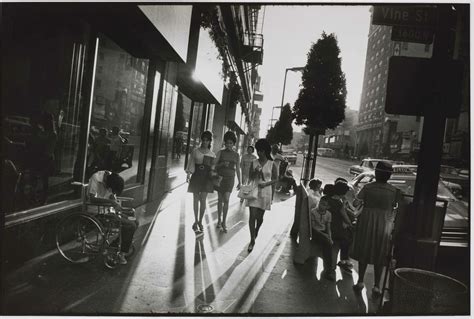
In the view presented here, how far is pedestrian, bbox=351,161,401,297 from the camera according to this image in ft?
14.5

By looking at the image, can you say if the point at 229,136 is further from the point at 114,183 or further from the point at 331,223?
the point at 114,183

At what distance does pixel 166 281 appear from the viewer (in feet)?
14.0

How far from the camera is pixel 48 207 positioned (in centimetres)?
491

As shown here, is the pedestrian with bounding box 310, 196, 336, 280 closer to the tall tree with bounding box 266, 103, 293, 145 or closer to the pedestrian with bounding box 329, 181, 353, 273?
the pedestrian with bounding box 329, 181, 353, 273

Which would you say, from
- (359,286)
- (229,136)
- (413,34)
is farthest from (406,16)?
(229,136)

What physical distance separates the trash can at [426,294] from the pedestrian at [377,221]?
2.55 ft

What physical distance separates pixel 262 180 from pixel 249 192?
0.86 ft

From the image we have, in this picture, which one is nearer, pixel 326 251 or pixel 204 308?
pixel 204 308

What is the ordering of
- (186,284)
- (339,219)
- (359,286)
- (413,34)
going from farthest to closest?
(339,219), (359,286), (186,284), (413,34)

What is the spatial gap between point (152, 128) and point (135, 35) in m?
2.30

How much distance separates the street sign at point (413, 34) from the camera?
3821 mm

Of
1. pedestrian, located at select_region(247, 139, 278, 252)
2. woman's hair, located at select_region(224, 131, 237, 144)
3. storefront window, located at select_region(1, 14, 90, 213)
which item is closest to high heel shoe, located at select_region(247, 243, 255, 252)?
pedestrian, located at select_region(247, 139, 278, 252)

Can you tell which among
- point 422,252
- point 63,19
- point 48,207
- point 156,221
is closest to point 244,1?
point 63,19

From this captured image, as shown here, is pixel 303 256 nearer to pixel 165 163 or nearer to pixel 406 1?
pixel 406 1
